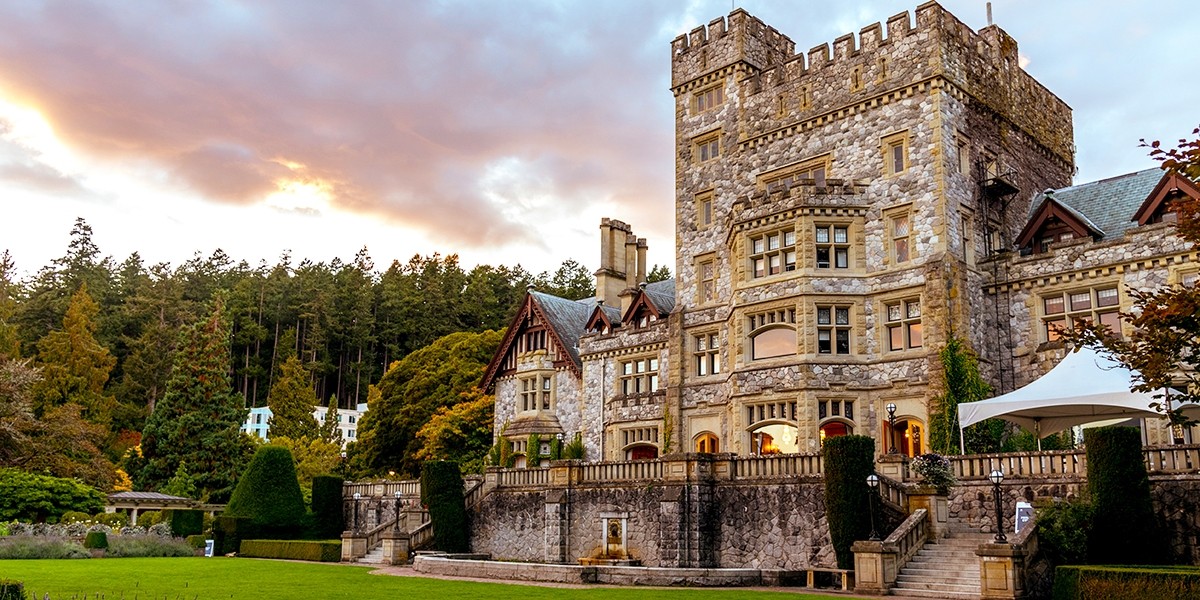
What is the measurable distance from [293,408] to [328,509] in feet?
122

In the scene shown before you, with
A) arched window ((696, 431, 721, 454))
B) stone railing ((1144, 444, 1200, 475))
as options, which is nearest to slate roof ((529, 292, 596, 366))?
arched window ((696, 431, 721, 454))

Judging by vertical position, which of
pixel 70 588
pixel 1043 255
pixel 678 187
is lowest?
pixel 70 588

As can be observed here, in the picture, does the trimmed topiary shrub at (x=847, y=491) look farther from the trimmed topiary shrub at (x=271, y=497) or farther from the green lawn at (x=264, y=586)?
the trimmed topiary shrub at (x=271, y=497)

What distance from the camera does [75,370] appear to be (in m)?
61.0

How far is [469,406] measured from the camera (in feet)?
157

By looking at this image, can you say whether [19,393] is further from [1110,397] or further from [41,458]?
[1110,397]

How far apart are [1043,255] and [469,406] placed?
27.8 m

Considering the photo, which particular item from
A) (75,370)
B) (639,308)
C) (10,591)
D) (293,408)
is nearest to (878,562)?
(10,591)

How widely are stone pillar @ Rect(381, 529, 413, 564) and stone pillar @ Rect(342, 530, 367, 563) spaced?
53.8 inches

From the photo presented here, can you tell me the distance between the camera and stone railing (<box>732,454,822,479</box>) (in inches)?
921

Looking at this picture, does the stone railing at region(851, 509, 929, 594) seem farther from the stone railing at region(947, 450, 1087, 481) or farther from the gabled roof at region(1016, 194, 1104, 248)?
the gabled roof at region(1016, 194, 1104, 248)

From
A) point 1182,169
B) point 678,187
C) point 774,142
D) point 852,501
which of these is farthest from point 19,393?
point 1182,169

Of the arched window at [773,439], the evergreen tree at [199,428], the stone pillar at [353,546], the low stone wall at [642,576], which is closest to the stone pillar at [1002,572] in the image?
the low stone wall at [642,576]

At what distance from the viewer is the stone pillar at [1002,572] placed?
661 inches
